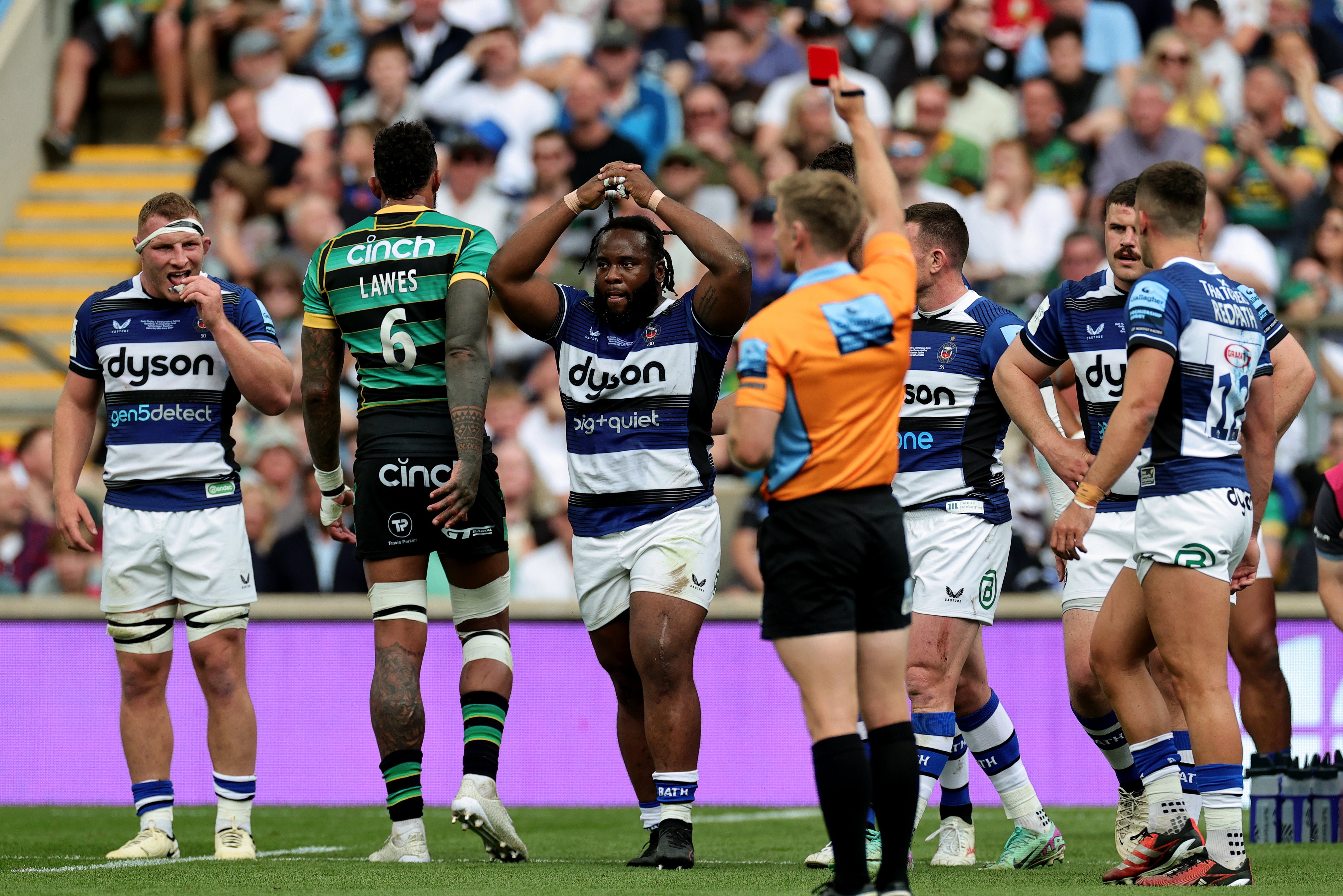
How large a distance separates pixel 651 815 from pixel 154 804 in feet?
6.60

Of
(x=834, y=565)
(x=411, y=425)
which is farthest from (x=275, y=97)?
(x=834, y=565)

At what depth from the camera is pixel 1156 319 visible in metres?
5.73

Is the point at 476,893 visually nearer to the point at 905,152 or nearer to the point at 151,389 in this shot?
the point at 151,389

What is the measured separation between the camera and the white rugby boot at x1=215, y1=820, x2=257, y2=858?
683 centimetres

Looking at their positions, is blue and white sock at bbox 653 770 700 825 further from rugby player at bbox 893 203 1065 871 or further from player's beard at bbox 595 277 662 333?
player's beard at bbox 595 277 662 333

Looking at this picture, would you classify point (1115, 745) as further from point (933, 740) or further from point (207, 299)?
point (207, 299)

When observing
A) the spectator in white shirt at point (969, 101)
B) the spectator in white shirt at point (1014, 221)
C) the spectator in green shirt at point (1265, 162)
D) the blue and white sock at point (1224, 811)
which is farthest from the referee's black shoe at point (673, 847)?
the spectator in white shirt at point (969, 101)

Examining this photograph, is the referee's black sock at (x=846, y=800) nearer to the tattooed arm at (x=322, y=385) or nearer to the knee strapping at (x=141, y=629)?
the tattooed arm at (x=322, y=385)

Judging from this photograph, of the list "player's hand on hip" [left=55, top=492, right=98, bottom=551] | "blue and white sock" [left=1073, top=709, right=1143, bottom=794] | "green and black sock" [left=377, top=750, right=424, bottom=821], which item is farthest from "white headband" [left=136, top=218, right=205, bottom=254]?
"blue and white sock" [left=1073, top=709, right=1143, bottom=794]

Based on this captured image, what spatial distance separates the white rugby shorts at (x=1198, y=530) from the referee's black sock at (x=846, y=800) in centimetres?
156

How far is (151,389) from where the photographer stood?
23.2 ft

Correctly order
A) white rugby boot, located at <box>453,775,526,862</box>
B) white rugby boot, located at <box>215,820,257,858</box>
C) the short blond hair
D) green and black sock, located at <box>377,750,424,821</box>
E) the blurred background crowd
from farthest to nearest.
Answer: the blurred background crowd, white rugby boot, located at <box>215,820,257,858</box>, green and black sock, located at <box>377,750,424,821</box>, white rugby boot, located at <box>453,775,526,862</box>, the short blond hair

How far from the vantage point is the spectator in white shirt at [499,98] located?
1559 centimetres

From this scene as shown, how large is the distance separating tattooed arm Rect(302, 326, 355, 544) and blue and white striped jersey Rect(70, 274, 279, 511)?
38 cm
